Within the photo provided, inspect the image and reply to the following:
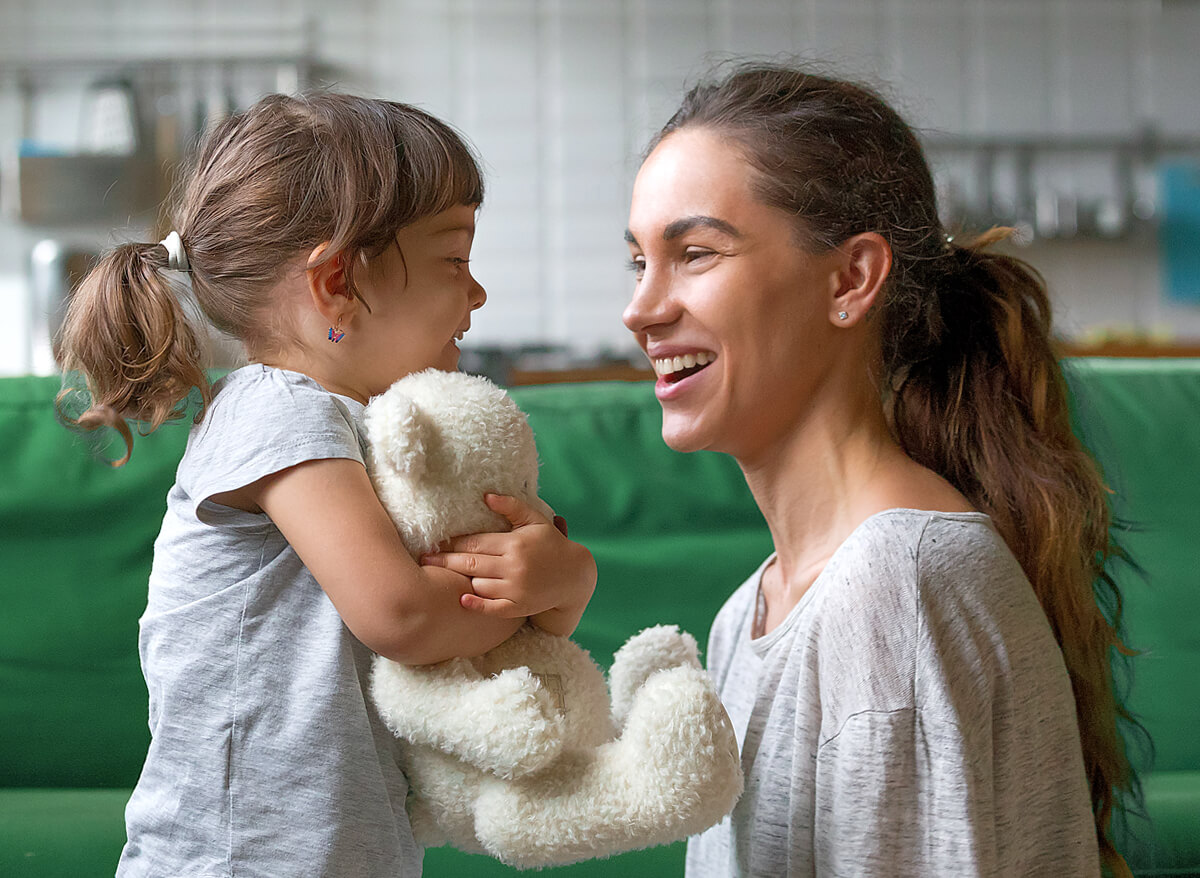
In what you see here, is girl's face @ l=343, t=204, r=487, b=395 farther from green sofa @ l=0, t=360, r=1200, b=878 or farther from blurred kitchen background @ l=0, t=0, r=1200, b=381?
blurred kitchen background @ l=0, t=0, r=1200, b=381

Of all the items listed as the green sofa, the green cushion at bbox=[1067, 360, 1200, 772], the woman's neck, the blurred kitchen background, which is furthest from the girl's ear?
the blurred kitchen background

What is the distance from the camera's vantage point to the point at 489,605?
2.72 ft

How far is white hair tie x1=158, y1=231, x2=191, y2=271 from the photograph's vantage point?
39.6 inches

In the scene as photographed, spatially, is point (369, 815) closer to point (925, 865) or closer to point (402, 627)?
point (402, 627)

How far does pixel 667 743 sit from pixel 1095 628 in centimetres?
58

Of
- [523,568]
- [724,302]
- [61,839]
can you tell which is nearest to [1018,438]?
[724,302]

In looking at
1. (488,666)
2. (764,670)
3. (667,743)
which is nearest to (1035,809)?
(764,670)

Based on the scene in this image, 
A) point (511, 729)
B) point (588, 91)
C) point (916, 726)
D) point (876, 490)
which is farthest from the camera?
point (588, 91)

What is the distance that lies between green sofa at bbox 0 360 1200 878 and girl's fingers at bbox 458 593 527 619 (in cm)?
72

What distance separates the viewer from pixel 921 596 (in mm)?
950

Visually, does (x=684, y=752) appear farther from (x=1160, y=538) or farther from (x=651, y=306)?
(x=1160, y=538)

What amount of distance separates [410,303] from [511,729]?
39 centimetres

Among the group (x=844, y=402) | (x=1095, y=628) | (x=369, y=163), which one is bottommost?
(x=1095, y=628)

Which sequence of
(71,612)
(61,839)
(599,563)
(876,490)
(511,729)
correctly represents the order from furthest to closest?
(599,563) → (71,612) → (61,839) → (876,490) → (511,729)
